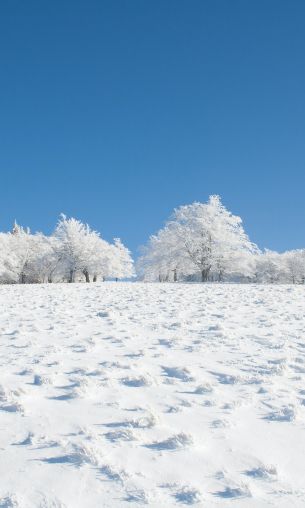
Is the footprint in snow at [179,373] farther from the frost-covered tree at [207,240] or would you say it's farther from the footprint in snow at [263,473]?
the frost-covered tree at [207,240]

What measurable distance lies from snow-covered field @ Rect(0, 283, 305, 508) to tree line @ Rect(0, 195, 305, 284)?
124 ft

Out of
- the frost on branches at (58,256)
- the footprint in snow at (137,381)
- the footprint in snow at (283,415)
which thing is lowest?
the footprint in snow at (283,415)

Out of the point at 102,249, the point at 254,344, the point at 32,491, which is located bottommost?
the point at 32,491

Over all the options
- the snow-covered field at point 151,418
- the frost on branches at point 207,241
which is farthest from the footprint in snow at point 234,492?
the frost on branches at point 207,241

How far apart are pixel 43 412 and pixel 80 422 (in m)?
0.62

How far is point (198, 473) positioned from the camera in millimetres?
4340

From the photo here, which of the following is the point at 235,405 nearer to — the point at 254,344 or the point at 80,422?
the point at 80,422

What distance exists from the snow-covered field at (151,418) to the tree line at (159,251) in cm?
3766

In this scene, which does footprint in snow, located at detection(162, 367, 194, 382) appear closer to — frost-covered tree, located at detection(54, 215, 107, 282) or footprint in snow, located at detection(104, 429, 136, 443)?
footprint in snow, located at detection(104, 429, 136, 443)

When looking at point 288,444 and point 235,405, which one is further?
point 235,405

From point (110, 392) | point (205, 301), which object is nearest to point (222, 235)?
point (205, 301)

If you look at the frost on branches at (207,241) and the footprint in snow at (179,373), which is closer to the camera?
the footprint in snow at (179,373)

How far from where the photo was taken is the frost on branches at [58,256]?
187 feet

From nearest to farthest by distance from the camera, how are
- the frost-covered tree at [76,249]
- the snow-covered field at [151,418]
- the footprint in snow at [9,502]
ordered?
the footprint in snow at [9,502]
the snow-covered field at [151,418]
the frost-covered tree at [76,249]
